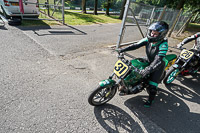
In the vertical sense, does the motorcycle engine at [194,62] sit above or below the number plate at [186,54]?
below

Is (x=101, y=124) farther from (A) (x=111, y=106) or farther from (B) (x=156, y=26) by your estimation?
(B) (x=156, y=26)

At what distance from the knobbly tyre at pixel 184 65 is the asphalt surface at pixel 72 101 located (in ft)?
1.24

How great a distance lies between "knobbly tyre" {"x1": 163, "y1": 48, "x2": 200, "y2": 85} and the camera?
3881 mm

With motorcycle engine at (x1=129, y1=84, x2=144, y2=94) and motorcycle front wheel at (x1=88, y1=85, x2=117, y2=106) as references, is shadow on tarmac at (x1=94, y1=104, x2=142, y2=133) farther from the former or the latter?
motorcycle engine at (x1=129, y1=84, x2=144, y2=94)

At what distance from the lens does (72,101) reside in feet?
9.71

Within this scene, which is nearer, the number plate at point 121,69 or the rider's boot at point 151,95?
the number plate at point 121,69

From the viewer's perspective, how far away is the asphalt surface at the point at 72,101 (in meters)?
2.43

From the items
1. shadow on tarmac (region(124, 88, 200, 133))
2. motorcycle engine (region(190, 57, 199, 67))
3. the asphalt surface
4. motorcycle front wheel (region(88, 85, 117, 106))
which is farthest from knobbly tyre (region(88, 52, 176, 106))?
motorcycle engine (region(190, 57, 199, 67))

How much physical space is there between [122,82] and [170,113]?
1.55m

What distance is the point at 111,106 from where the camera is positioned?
9.77ft

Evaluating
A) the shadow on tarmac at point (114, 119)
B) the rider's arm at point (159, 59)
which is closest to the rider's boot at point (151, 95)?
the shadow on tarmac at point (114, 119)

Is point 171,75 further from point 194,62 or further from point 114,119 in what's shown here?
point 114,119

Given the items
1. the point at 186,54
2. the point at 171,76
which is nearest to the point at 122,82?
the point at 171,76

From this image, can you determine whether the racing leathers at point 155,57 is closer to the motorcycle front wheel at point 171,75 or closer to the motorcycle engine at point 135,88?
the motorcycle engine at point 135,88
